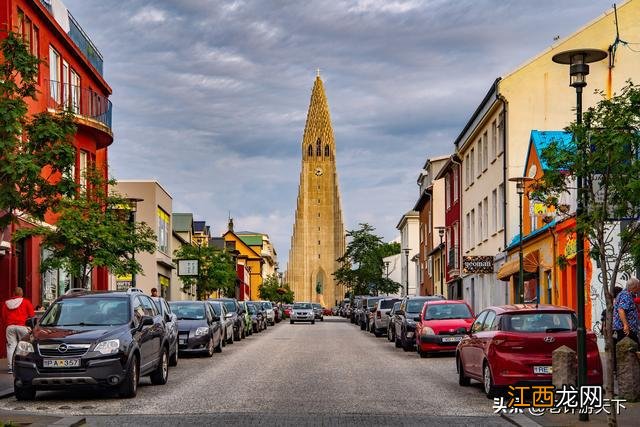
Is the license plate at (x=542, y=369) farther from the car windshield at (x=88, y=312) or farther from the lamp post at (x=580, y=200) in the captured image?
the car windshield at (x=88, y=312)

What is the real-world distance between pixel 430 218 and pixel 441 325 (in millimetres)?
46627

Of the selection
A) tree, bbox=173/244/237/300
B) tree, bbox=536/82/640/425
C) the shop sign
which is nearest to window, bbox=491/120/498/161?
the shop sign

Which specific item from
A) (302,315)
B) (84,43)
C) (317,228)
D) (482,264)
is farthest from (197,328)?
(317,228)

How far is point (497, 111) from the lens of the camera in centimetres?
4325

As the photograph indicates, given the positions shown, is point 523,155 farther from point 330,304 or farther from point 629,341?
point 330,304

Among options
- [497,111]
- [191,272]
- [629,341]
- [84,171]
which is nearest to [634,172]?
[629,341]

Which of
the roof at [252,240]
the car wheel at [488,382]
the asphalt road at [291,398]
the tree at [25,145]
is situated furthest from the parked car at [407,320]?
the roof at [252,240]

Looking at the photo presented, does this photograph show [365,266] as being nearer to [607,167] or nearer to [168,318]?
[168,318]

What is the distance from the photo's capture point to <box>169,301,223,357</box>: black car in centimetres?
2755

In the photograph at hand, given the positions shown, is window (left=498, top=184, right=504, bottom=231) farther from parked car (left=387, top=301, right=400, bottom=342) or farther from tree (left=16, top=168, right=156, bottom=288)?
tree (left=16, top=168, right=156, bottom=288)

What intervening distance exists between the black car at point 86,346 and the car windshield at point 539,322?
5.89 m

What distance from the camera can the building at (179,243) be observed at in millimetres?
67194

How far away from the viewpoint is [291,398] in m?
15.8

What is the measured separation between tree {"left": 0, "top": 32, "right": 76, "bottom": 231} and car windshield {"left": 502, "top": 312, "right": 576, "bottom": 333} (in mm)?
7232
